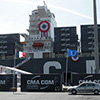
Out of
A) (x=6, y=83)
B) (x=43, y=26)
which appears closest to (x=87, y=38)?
(x=43, y=26)

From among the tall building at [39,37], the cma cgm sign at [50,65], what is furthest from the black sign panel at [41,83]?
the tall building at [39,37]

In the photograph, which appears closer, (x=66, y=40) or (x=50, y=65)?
(x=50, y=65)

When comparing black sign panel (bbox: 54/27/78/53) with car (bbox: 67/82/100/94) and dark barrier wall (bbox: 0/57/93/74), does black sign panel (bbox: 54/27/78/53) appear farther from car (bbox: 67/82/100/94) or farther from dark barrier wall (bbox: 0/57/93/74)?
car (bbox: 67/82/100/94)

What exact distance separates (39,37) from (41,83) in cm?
5489

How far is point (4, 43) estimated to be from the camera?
81688 mm

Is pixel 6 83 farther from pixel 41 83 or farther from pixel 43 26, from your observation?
pixel 43 26

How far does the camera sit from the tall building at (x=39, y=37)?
8026cm

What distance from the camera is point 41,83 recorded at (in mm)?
28438

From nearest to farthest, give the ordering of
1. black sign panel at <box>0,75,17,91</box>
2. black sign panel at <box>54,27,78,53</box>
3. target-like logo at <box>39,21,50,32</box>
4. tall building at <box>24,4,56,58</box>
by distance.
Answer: black sign panel at <box>0,75,17,91</box>
black sign panel at <box>54,27,78,53</box>
target-like logo at <box>39,21,50,32</box>
tall building at <box>24,4,56,58</box>

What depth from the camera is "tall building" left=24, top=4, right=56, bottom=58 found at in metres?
80.3

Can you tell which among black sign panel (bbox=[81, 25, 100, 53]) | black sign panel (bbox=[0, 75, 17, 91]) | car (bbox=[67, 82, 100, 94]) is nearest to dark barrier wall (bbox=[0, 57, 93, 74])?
black sign panel (bbox=[81, 25, 100, 53])

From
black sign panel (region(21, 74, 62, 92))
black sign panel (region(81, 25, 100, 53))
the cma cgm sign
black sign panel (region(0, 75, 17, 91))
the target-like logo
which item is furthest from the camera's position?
the target-like logo

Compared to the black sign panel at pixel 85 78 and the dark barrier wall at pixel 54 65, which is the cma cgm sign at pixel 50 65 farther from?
the black sign panel at pixel 85 78

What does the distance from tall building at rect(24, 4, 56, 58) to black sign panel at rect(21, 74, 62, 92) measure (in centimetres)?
4940
